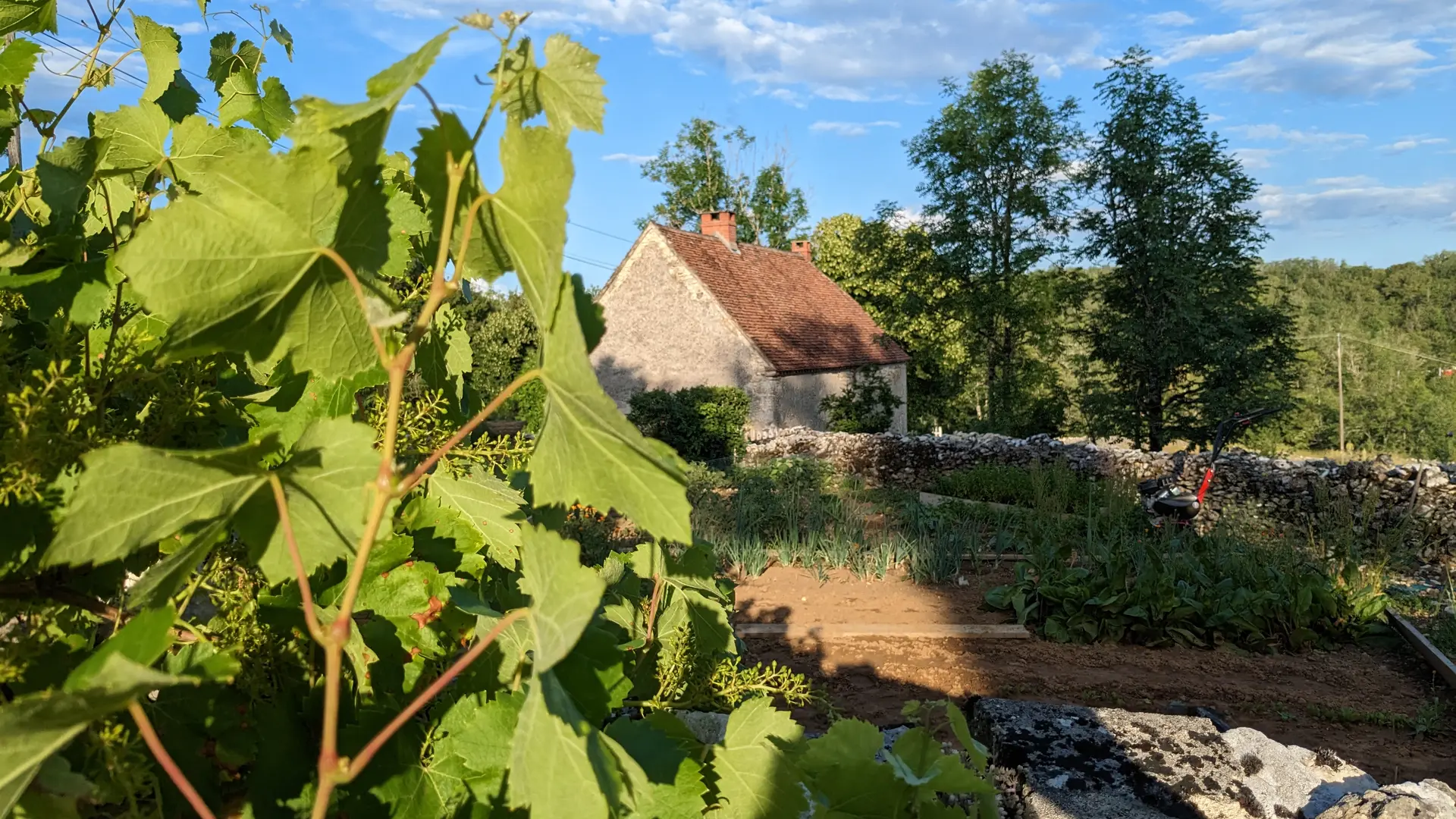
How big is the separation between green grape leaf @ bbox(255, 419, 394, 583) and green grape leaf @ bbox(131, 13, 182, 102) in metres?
0.85

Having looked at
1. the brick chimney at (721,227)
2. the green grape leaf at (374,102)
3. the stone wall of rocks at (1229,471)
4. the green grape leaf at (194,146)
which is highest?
the brick chimney at (721,227)

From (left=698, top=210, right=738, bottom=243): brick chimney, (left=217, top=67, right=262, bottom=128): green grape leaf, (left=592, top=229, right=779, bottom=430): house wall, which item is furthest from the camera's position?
(left=698, top=210, right=738, bottom=243): brick chimney

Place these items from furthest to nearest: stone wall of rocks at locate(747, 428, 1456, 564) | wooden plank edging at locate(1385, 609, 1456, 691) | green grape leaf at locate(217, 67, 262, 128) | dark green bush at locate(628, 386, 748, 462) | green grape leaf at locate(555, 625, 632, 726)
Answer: dark green bush at locate(628, 386, 748, 462) → stone wall of rocks at locate(747, 428, 1456, 564) → wooden plank edging at locate(1385, 609, 1456, 691) → green grape leaf at locate(217, 67, 262, 128) → green grape leaf at locate(555, 625, 632, 726)

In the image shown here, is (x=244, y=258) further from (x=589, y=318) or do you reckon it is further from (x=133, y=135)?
(x=133, y=135)

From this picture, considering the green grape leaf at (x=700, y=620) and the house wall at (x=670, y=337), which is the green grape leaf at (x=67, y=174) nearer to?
the green grape leaf at (x=700, y=620)

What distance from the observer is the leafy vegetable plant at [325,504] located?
551mm

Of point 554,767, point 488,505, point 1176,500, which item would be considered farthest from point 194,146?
point 1176,500

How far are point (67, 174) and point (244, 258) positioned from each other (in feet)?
1.38

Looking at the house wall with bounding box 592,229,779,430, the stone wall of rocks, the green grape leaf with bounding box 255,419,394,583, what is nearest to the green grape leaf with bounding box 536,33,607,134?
the green grape leaf with bounding box 255,419,394,583

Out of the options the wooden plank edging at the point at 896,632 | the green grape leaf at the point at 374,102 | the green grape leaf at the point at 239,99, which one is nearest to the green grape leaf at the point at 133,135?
the green grape leaf at the point at 239,99

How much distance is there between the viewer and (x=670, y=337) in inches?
890

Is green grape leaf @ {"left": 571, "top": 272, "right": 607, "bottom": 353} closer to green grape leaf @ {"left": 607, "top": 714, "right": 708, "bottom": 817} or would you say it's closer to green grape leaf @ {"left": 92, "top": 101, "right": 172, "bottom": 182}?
green grape leaf @ {"left": 607, "top": 714, "right": 708, "bottom": 817}

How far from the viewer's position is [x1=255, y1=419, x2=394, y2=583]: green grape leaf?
1.94 ft

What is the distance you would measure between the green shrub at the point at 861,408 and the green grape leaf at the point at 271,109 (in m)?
21.3
